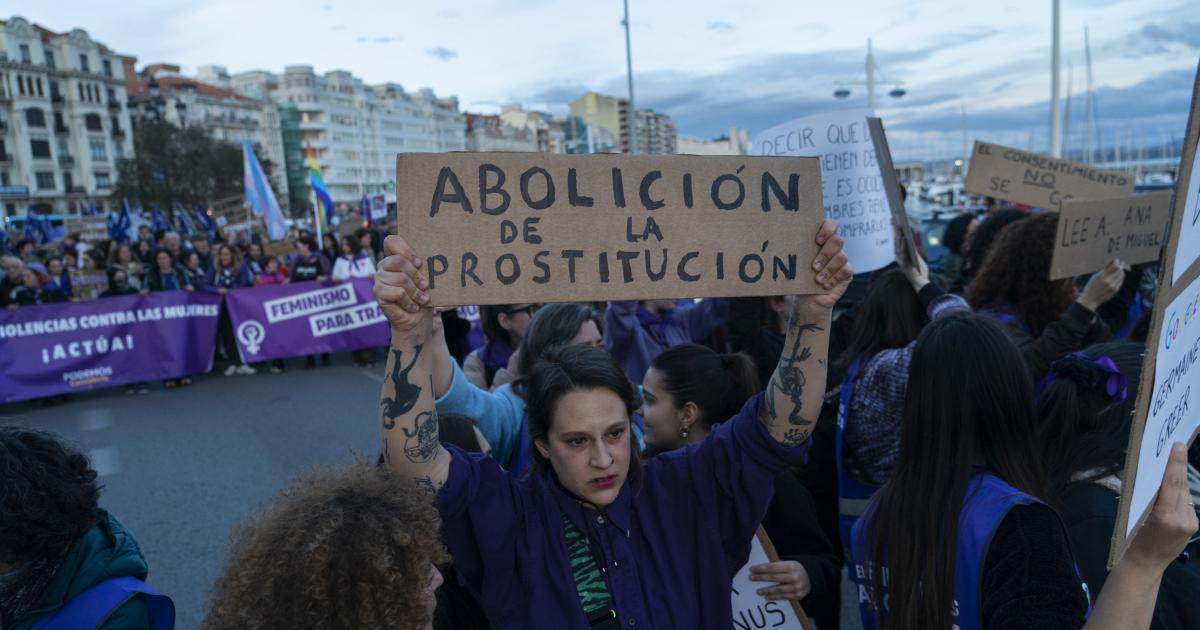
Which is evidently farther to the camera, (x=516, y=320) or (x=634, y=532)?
(x=516, y=320)

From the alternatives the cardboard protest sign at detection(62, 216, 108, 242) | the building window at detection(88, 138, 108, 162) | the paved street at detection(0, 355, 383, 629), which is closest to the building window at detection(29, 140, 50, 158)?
the building window at detection(88, 138, 108, 162)

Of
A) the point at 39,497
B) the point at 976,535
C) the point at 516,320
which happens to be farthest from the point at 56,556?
the point at 516,320

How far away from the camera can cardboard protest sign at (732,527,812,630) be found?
8.00ft

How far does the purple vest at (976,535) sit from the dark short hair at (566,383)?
80 centimetres

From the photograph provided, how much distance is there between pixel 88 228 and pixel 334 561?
22.6m

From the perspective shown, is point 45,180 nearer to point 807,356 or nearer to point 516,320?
point 516,320

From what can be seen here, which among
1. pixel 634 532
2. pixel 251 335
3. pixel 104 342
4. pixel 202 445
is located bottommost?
pixel 202 445

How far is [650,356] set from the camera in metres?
4.63

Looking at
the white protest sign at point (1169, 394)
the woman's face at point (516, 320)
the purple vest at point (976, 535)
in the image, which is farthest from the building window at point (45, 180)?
the white protest sign at point (1169, 394)

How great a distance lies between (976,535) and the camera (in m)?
1.75

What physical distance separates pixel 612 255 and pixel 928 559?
3.42ft

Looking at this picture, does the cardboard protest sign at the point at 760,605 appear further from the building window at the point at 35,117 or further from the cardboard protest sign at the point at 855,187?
the building window at the point at 35,117

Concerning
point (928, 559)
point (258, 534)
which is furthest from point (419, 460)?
point (928, 559)

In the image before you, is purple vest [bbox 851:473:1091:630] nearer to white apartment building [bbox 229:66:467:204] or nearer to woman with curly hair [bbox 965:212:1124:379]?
woman with curly hair [bbox 965:212:1124:379]
